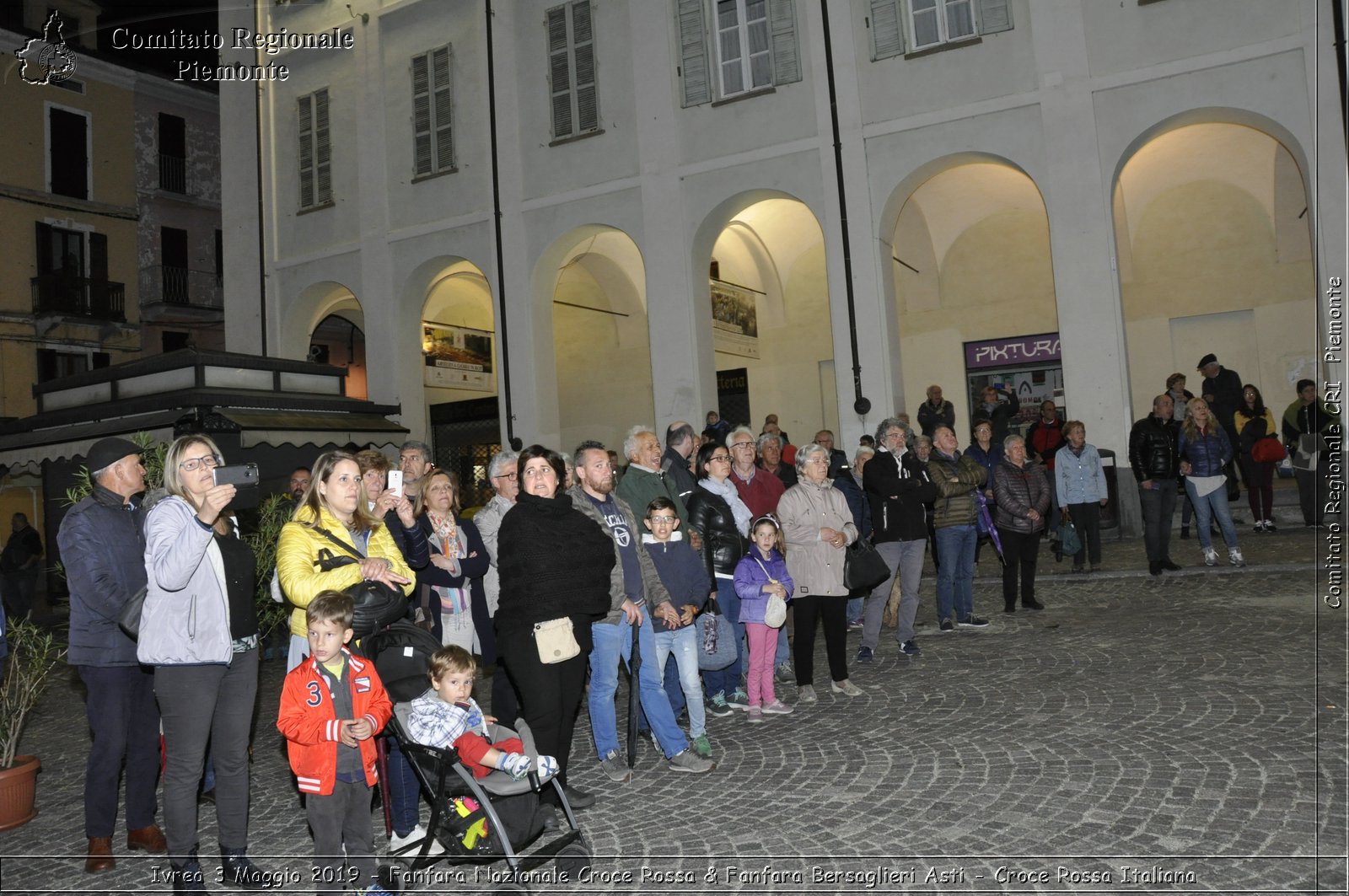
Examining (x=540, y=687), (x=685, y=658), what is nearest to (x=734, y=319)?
(x=685, y=658)

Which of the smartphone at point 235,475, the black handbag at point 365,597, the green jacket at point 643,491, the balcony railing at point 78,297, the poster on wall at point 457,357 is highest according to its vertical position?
the balcony railing at point 78,297

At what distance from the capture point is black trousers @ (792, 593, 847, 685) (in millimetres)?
6828

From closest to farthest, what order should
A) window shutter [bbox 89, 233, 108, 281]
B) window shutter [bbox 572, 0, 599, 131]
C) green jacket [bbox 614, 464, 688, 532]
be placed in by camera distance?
green jacket [bbox 614, 464, 688, 532] → window shutter [bbox 572, 0, 599, 131] → window shutter [bbox 89, 233, 108, 281]

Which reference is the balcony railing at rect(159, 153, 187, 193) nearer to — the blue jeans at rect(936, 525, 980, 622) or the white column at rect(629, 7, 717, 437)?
the white column at rect(629, 7, 717, 437)

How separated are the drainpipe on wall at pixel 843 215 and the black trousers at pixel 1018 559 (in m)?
6.20

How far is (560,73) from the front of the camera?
1864cm

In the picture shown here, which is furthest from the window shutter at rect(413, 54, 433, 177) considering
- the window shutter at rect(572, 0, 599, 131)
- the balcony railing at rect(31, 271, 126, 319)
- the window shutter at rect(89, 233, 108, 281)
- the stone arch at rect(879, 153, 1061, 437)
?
the window shutter at rect(89, 233, 108, 281)

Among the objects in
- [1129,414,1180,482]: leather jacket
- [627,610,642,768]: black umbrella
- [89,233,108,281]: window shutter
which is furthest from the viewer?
[89,233,108,281]: window shutter

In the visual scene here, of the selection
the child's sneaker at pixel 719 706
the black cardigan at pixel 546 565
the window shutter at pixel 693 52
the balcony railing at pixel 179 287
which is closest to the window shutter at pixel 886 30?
the window shutter at pixel 693 52

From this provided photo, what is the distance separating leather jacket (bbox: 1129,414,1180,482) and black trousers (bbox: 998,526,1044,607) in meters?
2.09

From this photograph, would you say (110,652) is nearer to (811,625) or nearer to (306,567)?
(306,567)

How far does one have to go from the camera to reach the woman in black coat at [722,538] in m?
6.72

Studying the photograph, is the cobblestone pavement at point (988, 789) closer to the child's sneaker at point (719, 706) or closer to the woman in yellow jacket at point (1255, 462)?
the child's sneaker at point (719, 706)

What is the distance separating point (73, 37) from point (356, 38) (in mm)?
13357
